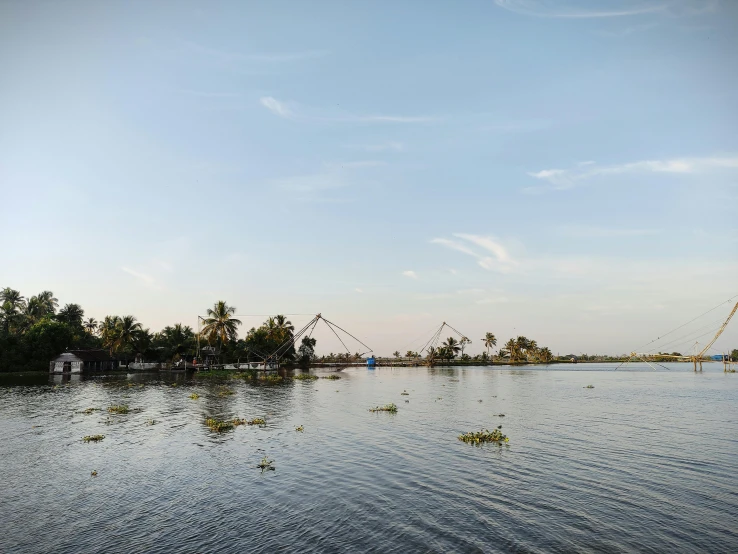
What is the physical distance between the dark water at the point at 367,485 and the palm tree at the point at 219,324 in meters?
81.0

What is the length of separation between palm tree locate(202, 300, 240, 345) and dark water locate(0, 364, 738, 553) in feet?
266

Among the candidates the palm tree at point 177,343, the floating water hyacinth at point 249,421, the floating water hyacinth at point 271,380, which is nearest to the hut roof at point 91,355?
the palm tree at point 177,343

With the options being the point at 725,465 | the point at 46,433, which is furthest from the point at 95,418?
the point at 725,465

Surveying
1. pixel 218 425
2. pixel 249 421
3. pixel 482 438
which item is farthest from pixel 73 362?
pixel 482 438

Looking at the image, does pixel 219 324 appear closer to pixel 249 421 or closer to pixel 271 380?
pixel 271 380

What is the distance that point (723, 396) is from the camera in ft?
209

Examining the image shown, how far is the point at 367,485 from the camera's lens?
21.7m

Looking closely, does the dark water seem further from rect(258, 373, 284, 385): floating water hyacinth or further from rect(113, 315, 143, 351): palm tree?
rect(113, 315, 143, 351): palm tree

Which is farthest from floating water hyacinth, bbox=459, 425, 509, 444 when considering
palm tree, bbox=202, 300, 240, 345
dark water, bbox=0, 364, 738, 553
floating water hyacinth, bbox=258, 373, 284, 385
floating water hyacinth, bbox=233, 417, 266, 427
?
palm tree, bbox=202, 300, 240, 345

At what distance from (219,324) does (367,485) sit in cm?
10999

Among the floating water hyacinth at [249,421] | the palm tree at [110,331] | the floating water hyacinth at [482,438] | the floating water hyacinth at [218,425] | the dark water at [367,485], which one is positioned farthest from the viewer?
the palm tree at [110,331]

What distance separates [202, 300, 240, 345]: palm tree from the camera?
123 meters

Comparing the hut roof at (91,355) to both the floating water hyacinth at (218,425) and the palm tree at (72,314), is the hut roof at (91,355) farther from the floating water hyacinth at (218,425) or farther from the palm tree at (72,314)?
the floating water hyacinth at (218,425)

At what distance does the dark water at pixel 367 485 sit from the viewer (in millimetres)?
15617
